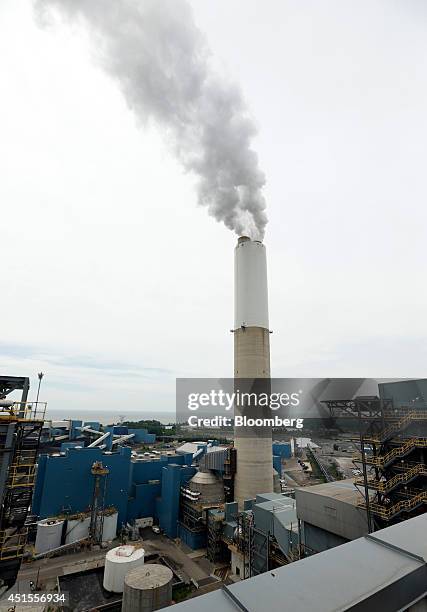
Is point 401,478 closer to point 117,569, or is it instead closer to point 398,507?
point 398,507

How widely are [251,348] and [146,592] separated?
19103 millimetres

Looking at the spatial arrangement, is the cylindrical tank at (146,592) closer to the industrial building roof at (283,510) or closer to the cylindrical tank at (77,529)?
the industrial building roof at (283,510)

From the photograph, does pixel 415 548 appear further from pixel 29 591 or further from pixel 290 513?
pixel 29 591

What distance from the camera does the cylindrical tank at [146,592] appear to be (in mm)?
18875

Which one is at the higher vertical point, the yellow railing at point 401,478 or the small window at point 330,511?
the yellow railing at point 401,478

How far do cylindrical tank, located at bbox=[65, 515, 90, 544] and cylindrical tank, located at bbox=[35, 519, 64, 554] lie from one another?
30.6 inches

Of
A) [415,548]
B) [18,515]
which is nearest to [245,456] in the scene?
[18,515]

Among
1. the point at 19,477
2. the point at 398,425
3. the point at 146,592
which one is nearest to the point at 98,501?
the point at 146,592

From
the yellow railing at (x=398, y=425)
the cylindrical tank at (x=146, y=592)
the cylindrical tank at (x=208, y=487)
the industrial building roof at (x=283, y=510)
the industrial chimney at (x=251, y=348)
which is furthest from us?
the cylindrical tank at (x=208, y=487)

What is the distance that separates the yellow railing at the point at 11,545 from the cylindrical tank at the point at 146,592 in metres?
9.74

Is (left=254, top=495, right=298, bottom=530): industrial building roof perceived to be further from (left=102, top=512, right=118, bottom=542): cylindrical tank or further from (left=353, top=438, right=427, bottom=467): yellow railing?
(left=102, top=512, right=118, bottom=542): cylindrical tank

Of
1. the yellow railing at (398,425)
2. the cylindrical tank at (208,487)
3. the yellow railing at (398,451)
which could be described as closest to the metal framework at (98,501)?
the cylindrical tank at (208,487)

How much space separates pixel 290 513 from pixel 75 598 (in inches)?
621

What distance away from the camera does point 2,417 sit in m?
12.3
